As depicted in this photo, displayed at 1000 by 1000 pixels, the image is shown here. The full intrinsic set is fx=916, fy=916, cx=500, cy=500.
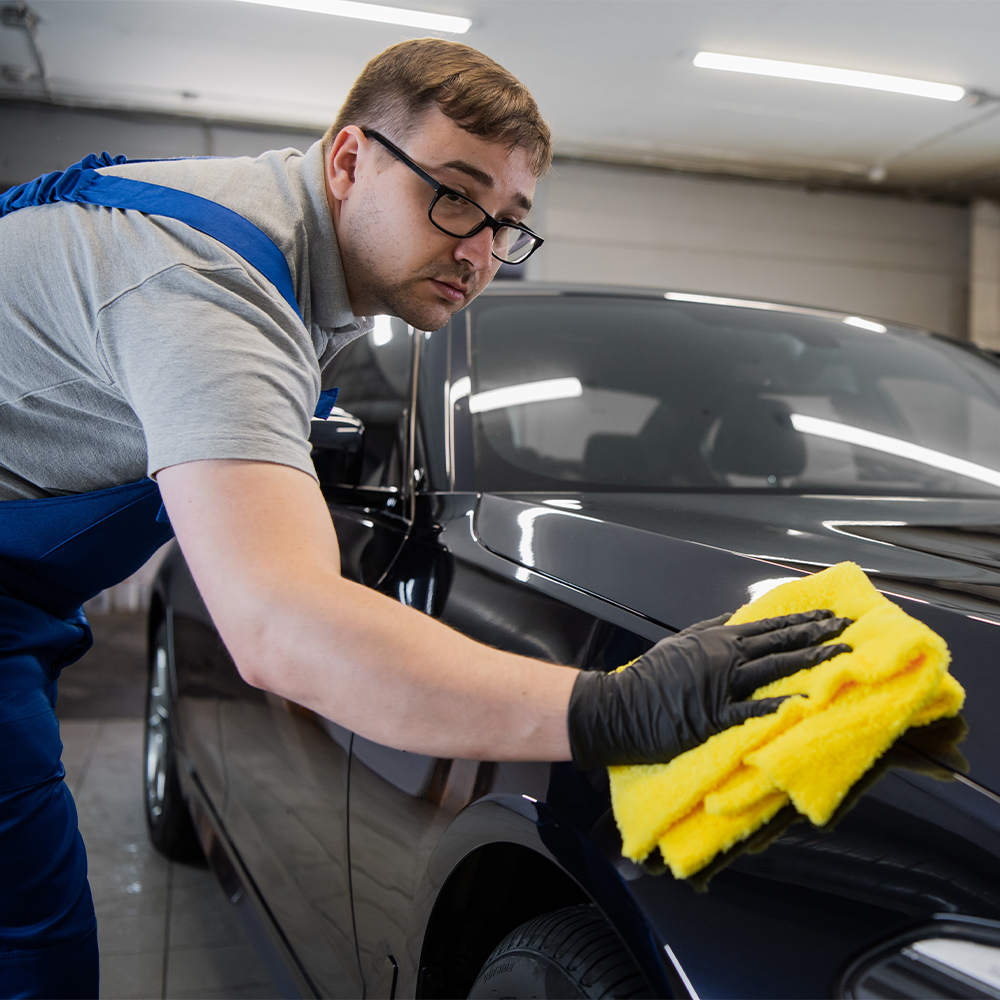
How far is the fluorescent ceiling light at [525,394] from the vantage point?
4.74ft

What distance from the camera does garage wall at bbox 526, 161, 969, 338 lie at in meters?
7.88

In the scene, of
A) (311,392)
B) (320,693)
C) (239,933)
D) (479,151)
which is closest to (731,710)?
(320,693)

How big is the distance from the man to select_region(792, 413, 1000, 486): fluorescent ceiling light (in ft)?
2.27

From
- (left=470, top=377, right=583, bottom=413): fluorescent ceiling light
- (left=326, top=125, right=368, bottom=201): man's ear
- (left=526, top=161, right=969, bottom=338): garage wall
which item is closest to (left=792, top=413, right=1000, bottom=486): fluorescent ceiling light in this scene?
(left=470, top=377, right=583, bottom=413): fluorescent ceiling light

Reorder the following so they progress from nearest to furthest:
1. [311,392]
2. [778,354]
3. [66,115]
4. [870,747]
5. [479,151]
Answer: [870,747], [311,392], [479,151], [778,354], [66,115]

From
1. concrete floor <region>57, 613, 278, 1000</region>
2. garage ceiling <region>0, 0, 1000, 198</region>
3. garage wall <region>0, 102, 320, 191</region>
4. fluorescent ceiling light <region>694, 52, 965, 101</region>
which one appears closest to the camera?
concrete floor <region>57, 613, 278, 1000</region>

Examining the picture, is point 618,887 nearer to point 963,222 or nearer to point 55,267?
point 55,267

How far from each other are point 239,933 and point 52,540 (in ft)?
4.69

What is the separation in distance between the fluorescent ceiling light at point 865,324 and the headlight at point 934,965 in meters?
1.49

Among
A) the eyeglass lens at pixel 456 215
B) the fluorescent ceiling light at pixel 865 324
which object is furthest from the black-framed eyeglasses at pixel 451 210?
the fluorescent ceiling light at pixel 865 324

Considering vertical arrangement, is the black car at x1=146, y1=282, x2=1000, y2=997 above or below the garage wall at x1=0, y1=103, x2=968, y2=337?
below

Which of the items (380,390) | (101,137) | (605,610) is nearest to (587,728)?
(605,610)

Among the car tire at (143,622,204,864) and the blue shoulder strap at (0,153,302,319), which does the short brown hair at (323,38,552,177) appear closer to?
the blue shoulder strap at (0,153,302,319)

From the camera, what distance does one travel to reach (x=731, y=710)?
0.66 m
